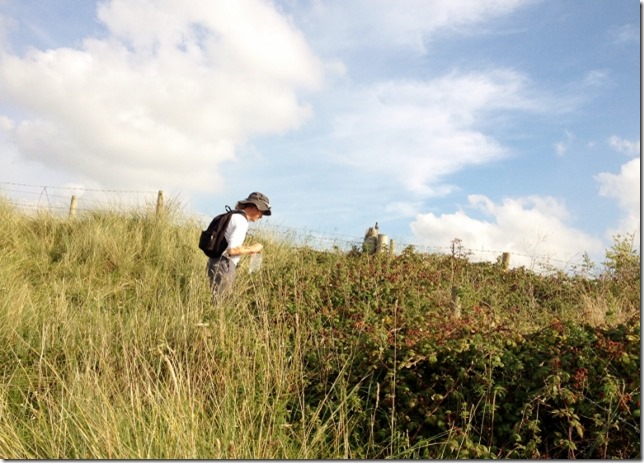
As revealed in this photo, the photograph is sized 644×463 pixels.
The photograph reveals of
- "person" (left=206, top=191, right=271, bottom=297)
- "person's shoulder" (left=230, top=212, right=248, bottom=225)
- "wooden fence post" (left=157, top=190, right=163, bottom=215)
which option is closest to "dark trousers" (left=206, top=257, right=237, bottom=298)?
"person" (left=206, top=191, right=271, bottom=297)

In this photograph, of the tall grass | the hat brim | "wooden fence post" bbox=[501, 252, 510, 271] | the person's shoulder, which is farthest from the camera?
"wooden fence post" bbox=[501, 252, 510, 271]

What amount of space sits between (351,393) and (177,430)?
1456 millimetres

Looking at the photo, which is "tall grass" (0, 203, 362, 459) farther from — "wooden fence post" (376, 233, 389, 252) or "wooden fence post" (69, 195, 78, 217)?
"wooden fence post" (376, 233, 389, 252)

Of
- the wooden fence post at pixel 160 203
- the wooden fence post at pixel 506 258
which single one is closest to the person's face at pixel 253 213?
the wooden fence post at pixel 160 203

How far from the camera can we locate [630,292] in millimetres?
10672

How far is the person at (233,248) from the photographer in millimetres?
6629

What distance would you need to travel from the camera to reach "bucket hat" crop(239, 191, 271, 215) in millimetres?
7023

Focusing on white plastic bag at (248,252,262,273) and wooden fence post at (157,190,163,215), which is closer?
white plastic bag at (248,252,262,273)

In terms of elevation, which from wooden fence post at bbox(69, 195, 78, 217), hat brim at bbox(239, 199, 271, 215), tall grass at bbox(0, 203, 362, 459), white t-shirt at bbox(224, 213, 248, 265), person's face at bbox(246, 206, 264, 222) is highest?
wooden fence post at bbox(69, 195, 78, 217)

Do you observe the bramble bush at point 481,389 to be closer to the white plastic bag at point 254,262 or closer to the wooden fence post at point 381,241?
the white plastic bag at point 254,262

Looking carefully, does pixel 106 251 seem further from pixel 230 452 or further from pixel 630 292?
pixel 630 292

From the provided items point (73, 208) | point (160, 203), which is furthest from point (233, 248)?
point (73, 208)

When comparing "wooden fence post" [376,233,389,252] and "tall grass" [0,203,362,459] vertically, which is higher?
"wooden fence post" [376,233,389,252]

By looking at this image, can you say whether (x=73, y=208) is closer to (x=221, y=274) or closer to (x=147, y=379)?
(x=221, y=274)
